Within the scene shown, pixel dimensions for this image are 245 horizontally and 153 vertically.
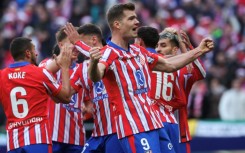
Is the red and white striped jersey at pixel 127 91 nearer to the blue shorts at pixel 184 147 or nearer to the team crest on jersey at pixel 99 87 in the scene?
the team crest on jersey at pixel 99 87

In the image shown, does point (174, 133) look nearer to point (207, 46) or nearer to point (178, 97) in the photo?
point (178, 97)

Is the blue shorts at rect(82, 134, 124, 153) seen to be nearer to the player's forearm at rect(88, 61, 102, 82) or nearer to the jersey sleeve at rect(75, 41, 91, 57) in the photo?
the jersey sleeve at rect(75, 41, 91, 57)

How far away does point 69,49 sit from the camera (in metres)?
11.8

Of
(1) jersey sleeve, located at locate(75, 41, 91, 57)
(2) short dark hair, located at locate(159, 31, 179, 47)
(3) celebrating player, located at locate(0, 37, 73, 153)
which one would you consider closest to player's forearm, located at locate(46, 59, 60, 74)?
(3) celebrating player, located at locate(0, 37, 73, 153)

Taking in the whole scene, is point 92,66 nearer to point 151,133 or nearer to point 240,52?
point 151,133

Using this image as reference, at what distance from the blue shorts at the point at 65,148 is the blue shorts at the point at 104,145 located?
0.77m

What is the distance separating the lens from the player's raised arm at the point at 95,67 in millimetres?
10617

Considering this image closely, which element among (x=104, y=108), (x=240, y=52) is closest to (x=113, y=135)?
(x=104, y=108)

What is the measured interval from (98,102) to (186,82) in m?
1.54

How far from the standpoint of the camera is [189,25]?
26.7 m

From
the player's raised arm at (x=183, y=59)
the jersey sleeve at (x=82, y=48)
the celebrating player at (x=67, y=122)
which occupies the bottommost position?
the celebrating player at (x=67, y=122)

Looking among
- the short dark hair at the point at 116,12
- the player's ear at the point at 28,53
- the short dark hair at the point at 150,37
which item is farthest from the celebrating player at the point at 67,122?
the short dark hair at the point at 116,12

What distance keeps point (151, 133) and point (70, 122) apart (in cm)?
208

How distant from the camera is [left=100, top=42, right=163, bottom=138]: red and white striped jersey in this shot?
37.3 ft
